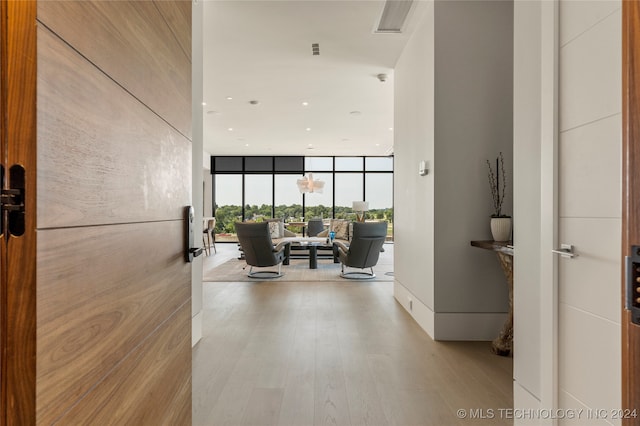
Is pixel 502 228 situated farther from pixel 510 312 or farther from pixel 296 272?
pixel 296 272

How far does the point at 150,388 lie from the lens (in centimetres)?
108

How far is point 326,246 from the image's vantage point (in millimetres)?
7656

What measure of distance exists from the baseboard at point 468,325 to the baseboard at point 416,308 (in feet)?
0.25

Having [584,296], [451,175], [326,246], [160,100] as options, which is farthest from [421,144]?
[326,246]

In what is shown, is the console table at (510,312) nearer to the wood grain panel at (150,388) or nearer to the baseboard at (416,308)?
the baseboard at (416,308)

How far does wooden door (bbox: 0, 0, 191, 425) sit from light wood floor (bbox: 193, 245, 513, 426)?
3.13 feet

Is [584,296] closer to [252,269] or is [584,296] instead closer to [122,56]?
[122,56]

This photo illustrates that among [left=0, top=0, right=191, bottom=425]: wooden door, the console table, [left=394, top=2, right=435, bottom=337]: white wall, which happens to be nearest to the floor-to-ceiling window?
[left=394, top=2, right=435, bottom=337]: white wall

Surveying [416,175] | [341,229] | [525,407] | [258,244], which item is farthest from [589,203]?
[341,229]

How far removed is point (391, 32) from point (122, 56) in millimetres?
3406

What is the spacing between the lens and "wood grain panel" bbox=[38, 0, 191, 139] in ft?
2.31

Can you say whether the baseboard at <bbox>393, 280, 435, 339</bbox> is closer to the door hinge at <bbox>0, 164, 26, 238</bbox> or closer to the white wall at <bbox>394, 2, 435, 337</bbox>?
the white wall at <bbox>394, 2, 435, 337</bbox>

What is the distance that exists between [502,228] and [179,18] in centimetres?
270

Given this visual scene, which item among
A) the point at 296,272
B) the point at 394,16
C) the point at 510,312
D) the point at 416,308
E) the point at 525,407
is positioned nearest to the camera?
the point at 525,407
